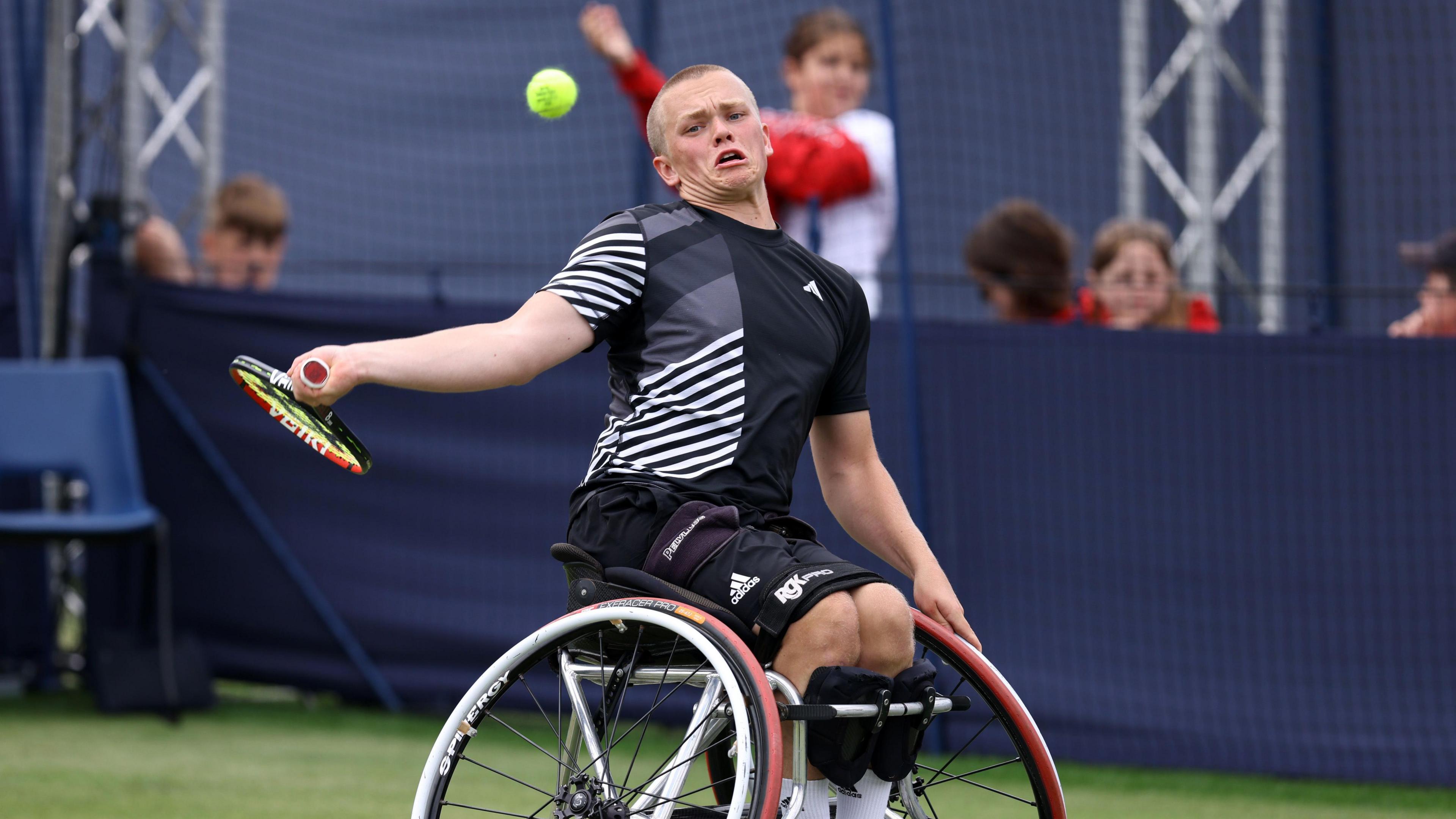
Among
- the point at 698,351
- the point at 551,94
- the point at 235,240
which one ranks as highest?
the point at 235,240

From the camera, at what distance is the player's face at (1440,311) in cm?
466

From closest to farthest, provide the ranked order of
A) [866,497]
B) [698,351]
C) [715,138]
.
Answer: [698,351], [715,138], [866,497]

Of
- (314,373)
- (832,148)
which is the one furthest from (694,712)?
(832,148)

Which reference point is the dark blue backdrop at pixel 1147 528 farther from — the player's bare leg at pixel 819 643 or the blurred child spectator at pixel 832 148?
the player's bare leg at pixel 819 643

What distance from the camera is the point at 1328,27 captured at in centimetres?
590

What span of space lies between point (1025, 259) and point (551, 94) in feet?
7.70

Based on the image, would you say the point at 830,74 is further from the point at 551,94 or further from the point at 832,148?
the point at 551,94

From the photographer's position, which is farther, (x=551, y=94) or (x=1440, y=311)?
(x=1440, y=311)

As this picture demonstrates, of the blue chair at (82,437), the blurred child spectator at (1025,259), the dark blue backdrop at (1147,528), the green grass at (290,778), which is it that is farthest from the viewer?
the blue chair at (82,437)

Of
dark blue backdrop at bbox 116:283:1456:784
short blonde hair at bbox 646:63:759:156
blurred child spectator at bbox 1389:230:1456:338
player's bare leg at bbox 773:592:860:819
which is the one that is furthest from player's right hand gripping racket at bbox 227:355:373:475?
blurred child spectator at bbox 1389:230:1456:338

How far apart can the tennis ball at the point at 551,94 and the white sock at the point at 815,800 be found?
49.9 inches

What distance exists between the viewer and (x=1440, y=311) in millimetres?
4688

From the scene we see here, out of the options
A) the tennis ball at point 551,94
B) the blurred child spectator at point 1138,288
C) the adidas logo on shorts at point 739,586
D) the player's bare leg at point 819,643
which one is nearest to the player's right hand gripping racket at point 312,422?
the adidas logo on shorts at point 739,586

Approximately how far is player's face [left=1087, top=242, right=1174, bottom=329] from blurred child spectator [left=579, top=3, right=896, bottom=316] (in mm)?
667
